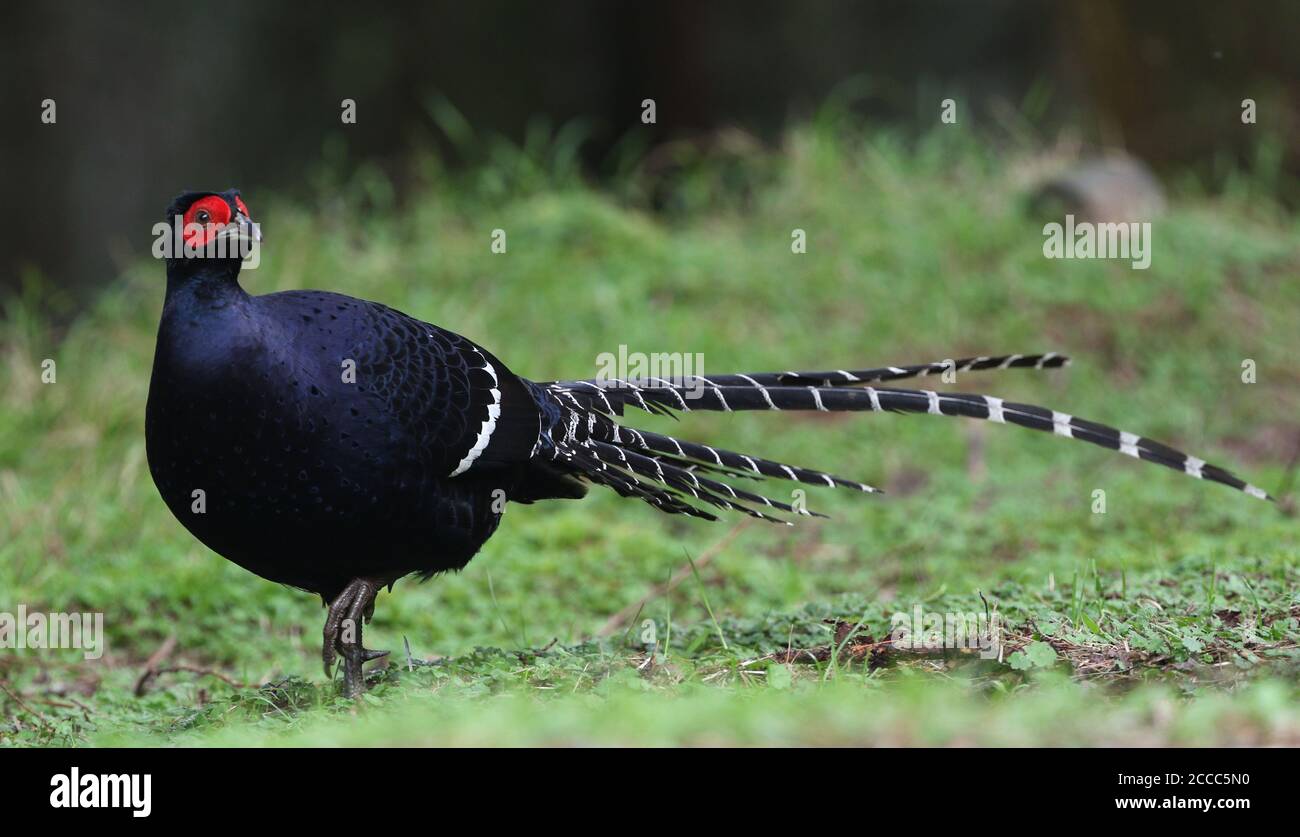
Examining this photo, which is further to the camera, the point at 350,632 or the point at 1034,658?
the point at 350,632

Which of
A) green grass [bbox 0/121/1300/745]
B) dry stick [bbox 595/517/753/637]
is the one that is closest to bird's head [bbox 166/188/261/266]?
green grass [bbox 0/121/1300/745]

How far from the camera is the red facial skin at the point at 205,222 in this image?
3.57 metres

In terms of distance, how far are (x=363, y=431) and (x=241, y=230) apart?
634 millimetres

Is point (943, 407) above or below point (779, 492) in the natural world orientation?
above

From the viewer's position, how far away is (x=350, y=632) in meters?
3.76

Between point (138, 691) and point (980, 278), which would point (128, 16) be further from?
point (138, 691)

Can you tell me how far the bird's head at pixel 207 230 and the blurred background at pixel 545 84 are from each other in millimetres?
5566

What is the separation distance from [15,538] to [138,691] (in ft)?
6.50

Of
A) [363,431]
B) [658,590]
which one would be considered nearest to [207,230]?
[363,431]

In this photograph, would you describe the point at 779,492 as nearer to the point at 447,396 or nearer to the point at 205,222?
the point at 447,396

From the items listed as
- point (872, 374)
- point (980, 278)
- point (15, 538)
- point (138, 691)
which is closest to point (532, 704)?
point (872, 374)

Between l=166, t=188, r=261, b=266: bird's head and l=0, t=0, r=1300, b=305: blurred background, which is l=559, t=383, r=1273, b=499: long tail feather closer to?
l=166, t=188, r=261, b=266: bird's head

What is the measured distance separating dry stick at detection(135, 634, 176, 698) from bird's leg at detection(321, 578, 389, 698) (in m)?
0.86

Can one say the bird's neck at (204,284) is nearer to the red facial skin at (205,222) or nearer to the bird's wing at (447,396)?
the red facial skin at (205,222)
